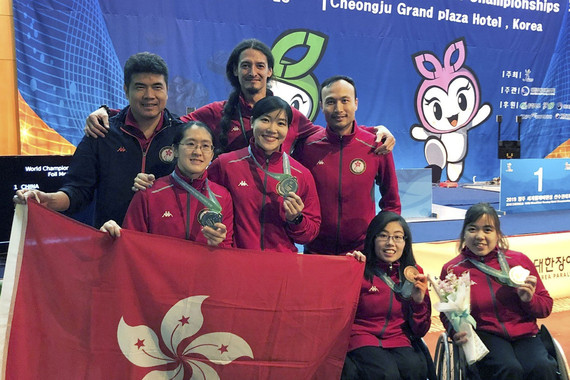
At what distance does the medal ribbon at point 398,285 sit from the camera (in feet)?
9.08

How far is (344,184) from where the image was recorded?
3.00 m

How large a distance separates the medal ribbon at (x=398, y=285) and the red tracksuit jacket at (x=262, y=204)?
441 mm

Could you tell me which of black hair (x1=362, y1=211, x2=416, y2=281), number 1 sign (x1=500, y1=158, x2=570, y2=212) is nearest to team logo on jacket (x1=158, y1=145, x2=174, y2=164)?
black hair (x1=362, y1=211, x2=416, y2=281)

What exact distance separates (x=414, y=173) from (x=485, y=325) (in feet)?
10.8

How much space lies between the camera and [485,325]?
9.45 ft

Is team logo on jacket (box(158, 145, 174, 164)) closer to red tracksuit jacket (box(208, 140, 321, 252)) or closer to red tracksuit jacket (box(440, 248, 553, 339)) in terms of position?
red tracksuit jacket (box(208, 140, 321, 252))

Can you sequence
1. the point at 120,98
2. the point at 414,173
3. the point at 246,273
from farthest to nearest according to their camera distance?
1. the point at 120,98
2. the point at 414,173
3. the point at 246,273

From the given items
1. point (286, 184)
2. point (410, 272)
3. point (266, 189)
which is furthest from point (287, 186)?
point (410, 272)

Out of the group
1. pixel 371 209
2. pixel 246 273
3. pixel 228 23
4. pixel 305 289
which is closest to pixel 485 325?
pixel 371 209

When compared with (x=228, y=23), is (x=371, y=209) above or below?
below

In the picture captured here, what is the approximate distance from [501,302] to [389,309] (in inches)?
24.6

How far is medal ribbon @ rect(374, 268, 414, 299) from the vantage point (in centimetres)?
277

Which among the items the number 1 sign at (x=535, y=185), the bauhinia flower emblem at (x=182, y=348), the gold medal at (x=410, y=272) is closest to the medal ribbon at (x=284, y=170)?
the bauhinia flower emblem at (x=182, y=348)

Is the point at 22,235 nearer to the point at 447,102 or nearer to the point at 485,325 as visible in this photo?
the point at 485,325
